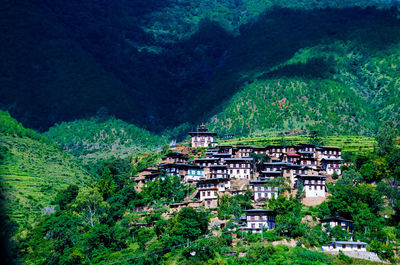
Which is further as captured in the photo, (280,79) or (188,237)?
(280,79)

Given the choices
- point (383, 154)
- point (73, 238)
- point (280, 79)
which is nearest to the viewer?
point (73, 238)

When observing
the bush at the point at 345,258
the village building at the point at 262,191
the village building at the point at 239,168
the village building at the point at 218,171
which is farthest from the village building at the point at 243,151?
the bush at the point at 345,258

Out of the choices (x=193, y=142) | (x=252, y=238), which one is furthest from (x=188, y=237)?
(x=193, y=142)

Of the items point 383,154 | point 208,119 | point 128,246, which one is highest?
point 208,119

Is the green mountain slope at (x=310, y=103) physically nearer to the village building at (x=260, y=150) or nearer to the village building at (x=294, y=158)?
the village building at (x=260, y=150)

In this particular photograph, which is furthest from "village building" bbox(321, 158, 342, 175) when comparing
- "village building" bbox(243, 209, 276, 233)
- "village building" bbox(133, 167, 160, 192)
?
"village building" bbox(133, 167, 160, 192)

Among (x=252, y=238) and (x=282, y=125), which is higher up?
(x=282, y=125)

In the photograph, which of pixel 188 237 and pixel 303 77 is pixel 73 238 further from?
pixel 303 77
